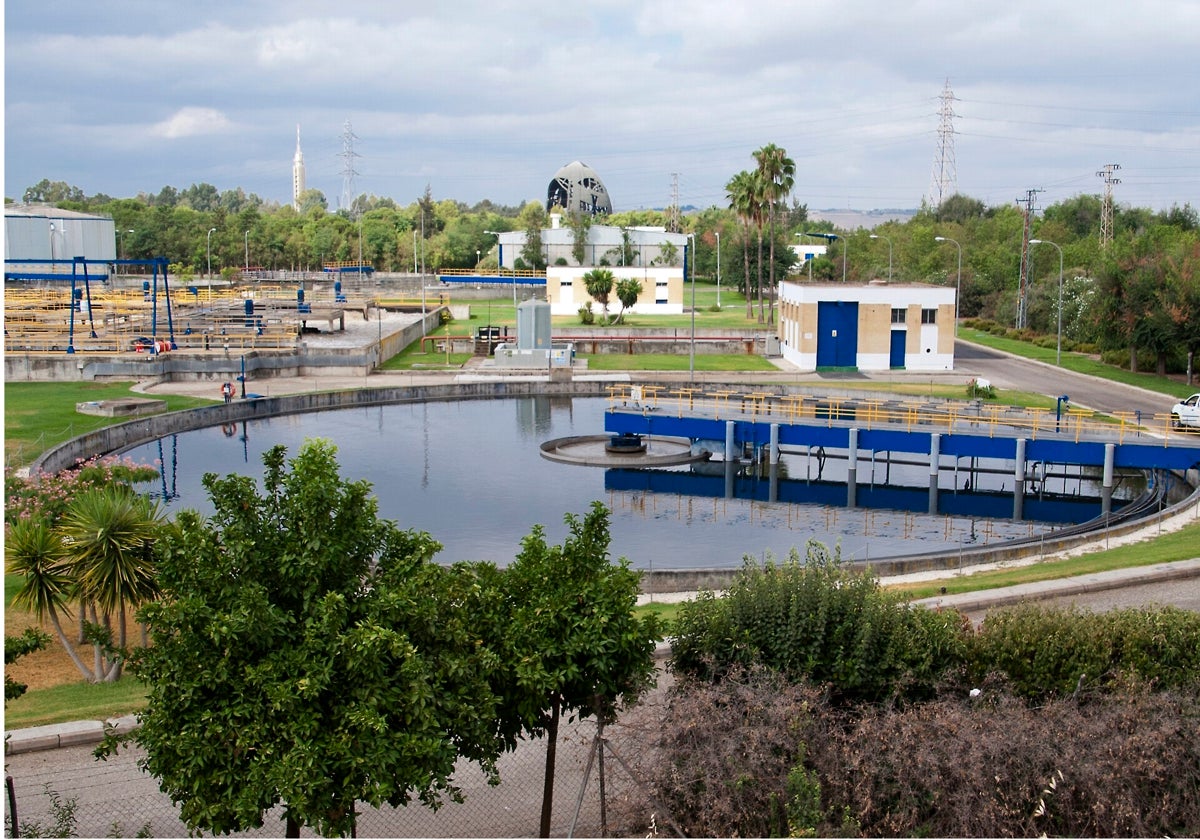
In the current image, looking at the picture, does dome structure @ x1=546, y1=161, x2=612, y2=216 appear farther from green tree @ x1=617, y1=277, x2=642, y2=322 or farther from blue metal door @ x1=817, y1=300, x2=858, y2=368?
blue metal door @ x1=817, y1=300, x2=858, y2=368

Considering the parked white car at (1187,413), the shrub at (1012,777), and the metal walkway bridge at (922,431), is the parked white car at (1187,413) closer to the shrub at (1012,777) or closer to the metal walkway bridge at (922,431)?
the metal walkway bridge at (922,431)

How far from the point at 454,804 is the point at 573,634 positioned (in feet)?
9.47

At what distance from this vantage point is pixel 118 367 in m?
58.4

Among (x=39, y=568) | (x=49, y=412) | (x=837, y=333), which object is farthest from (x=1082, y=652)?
(x=837, y=333)

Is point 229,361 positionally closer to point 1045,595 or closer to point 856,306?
point 856,306

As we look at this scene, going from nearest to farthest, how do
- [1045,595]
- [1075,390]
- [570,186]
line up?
[1045,595] < [1075,390] < [570,186]

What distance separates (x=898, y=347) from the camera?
2511 inches

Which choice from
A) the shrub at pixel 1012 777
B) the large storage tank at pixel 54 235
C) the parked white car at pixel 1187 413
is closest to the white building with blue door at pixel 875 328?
the parked white car at pixel 1187 413

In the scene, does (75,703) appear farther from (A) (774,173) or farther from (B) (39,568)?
(A) (774,173)

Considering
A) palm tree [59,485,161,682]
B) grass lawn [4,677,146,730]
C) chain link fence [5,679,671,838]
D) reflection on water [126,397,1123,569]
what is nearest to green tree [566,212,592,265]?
reflection on water [126,397,1123,569]

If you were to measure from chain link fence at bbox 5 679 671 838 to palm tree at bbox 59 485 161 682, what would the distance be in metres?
3.58

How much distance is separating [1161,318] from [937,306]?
11.3 meters

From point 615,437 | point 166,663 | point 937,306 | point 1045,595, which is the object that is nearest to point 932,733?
point 166,663

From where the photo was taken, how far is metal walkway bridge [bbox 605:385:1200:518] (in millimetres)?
36719
